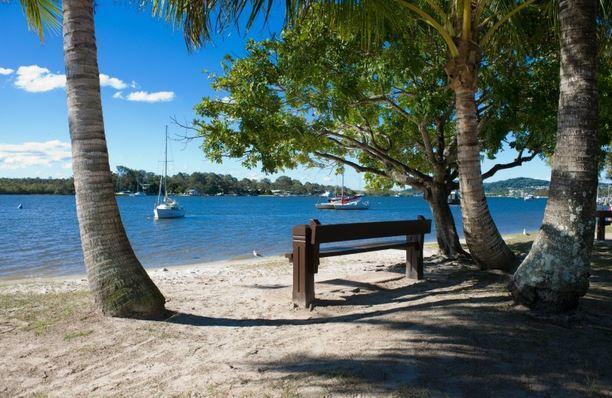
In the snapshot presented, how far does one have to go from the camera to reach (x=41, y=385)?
3.92m

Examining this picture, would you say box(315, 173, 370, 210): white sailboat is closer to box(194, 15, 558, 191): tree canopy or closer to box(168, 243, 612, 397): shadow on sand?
box(194, 15, 558, 191): tree canopy

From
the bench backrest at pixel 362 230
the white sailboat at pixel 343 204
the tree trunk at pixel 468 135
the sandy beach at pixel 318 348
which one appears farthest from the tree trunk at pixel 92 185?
the white sailboat at pixel 343 204

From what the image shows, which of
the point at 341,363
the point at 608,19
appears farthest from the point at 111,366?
the point at 608,19

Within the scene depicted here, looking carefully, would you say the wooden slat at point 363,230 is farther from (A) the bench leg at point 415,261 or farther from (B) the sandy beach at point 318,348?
(B) the sandy beach at point 318,348

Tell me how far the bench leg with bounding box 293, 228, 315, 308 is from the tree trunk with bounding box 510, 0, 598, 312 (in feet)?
8.29

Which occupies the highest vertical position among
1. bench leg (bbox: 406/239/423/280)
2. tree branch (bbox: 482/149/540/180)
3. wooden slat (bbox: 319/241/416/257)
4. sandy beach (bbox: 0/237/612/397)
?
tree branch (bbox: 482/149/540/180)

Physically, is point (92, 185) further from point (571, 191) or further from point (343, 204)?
point (343, 204)

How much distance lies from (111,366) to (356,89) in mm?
6684

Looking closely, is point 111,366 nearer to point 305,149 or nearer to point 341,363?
point 341,363

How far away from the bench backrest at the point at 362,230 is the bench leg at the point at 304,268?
0.39 ft

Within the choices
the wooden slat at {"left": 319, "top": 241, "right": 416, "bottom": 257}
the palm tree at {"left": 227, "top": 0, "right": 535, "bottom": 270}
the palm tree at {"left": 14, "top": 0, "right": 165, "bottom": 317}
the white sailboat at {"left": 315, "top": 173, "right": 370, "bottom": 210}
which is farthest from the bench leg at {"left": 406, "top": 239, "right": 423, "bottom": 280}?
the white sailboat at {"left": 315, "top": 173, "right": 370, "bottom": 210}

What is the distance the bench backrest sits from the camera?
621 cm

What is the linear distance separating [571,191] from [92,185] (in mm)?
5311

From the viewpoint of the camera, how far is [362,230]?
6.82 m
